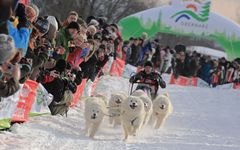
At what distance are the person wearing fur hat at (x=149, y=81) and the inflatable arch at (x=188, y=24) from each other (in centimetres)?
1666

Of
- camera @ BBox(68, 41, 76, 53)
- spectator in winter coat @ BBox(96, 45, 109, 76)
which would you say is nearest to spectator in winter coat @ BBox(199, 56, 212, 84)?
spectator in winter coat @ BBox(96, 45, 109, 76)

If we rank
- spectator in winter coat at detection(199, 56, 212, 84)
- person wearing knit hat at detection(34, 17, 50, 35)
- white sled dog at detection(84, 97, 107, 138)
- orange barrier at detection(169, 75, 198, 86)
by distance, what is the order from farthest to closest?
spectator in winter coat at detection(199, 56, 212, 84) → orange barrier at detection(169, 75, 198, 86) → white sled dog at detection(84, 97, 107, 138) → person wearing knit hat at detection(34, 17, 50, 35)

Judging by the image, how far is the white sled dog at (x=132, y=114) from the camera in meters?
7.61

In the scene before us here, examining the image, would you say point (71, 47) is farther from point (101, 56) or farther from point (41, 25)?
point (101, 56)

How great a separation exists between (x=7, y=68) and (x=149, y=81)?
585 cm

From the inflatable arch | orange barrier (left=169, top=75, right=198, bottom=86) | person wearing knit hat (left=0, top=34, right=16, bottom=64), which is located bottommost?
orange barrier (left=169, top=75, right=198, bottom=86)

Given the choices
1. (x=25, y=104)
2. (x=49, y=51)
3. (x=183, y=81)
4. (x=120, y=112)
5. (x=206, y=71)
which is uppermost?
(x=49, y=51)

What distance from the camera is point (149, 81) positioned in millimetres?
9867

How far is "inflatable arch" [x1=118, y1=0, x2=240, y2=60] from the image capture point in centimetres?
2677

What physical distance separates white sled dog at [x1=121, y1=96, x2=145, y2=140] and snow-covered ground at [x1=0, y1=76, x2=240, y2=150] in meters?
0.17

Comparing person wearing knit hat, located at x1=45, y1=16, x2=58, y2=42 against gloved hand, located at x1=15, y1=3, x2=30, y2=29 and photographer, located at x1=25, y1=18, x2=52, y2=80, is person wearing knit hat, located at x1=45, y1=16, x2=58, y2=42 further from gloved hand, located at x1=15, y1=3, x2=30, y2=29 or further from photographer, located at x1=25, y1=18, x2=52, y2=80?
gloved hand, located at x1=15, y1=3, x2=30, y2=29

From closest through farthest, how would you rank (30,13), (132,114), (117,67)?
(30,13)
(132,114)
(117,67)

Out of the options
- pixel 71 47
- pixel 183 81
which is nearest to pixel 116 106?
pixel 71 47

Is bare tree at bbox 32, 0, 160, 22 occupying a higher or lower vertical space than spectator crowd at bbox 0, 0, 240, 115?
higher
